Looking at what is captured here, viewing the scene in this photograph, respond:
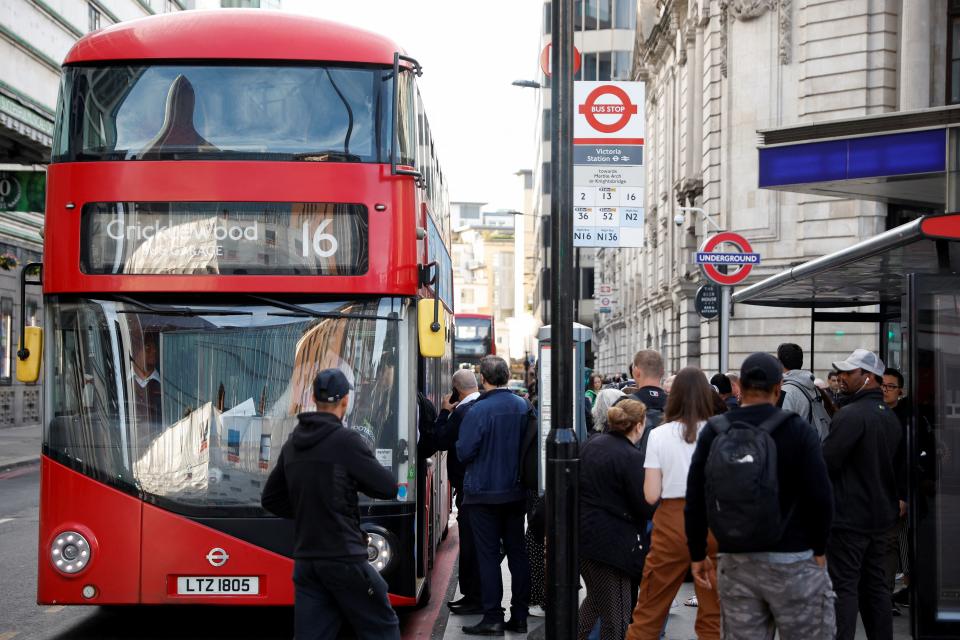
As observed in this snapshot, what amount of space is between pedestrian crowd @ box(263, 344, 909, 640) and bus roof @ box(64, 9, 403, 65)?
2399 mm

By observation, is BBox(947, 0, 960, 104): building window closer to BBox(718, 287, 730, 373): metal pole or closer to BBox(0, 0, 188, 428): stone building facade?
BBox(718, 287, 730, 373): metal pole

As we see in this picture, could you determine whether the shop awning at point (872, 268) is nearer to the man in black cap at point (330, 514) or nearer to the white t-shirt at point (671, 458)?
the white t-shirt at point (671, 458)

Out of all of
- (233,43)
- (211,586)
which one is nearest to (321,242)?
(233,43)

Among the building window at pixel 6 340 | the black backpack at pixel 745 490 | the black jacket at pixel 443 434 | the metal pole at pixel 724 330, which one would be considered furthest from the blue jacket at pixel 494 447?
the building window at pixel 6 340

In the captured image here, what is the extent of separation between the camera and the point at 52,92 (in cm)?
3209

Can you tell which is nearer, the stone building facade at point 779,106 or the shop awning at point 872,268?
the shop awning at point 872,268

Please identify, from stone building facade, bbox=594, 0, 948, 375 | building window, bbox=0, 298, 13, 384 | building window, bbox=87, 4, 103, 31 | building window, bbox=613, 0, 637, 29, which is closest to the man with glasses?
stone building facade, bbox=594, 0, 948, 375

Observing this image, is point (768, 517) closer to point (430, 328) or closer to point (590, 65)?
point (430, 328)

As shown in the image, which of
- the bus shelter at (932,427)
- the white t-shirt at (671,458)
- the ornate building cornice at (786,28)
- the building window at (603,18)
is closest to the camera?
the white t-shirt at (671,458)

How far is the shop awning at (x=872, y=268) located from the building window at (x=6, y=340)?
24542 mm

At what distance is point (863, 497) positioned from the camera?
734 cm

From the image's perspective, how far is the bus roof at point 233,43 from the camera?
853 centimetres

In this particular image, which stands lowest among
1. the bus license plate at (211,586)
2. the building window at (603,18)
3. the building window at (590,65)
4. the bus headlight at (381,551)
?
the bus license plate at (211,586)

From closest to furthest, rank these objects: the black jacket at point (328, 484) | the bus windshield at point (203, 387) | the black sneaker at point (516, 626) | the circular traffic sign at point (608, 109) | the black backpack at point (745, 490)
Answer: the black backpack at point (745, 490), the black jacket at point (328, 484), the bus windshield at point (203, 387), the black sneaker at point (516, 626), the circular traffic sign at point (608, 109)
